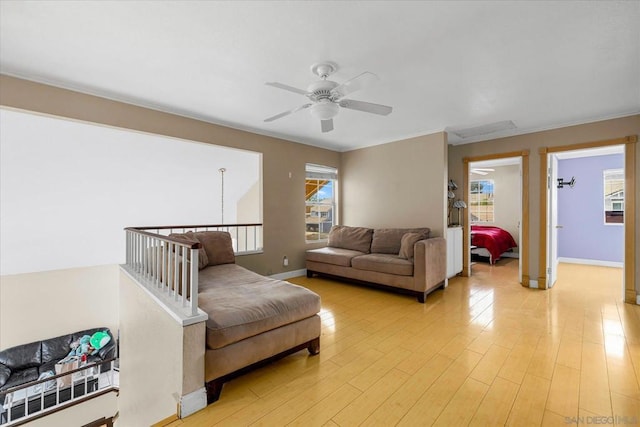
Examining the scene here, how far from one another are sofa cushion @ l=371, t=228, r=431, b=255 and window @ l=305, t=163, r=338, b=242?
1347 mm

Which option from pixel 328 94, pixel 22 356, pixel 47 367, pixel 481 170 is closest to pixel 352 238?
pixel 328 94

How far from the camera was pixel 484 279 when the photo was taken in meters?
4.79

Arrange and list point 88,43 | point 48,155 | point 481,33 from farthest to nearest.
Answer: point 48,155, point 88,43, point 481,33

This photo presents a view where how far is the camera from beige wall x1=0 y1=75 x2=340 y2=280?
269cm

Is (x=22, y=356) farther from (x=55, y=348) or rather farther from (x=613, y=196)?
(x=613, y=196)

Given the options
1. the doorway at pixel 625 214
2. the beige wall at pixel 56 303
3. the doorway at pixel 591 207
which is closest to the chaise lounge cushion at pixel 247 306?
the doorway at pixel 625 214

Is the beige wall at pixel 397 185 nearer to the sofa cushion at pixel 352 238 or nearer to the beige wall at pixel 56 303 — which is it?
the sofa cushion at pixel 352 238

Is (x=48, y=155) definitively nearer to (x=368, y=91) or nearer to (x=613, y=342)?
(x=368, y=91)

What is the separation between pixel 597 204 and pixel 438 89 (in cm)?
576

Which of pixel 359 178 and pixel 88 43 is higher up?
pixel 88 43

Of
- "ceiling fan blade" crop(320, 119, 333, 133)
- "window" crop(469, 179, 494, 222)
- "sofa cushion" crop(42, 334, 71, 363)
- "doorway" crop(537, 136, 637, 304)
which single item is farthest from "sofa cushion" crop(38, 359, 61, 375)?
"window" crop(469, 179, 494, 222)

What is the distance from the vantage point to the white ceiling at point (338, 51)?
1728 mm

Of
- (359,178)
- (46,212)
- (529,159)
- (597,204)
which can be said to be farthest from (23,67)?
(597,204)

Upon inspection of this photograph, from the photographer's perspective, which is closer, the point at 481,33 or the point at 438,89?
the point at 481,33
